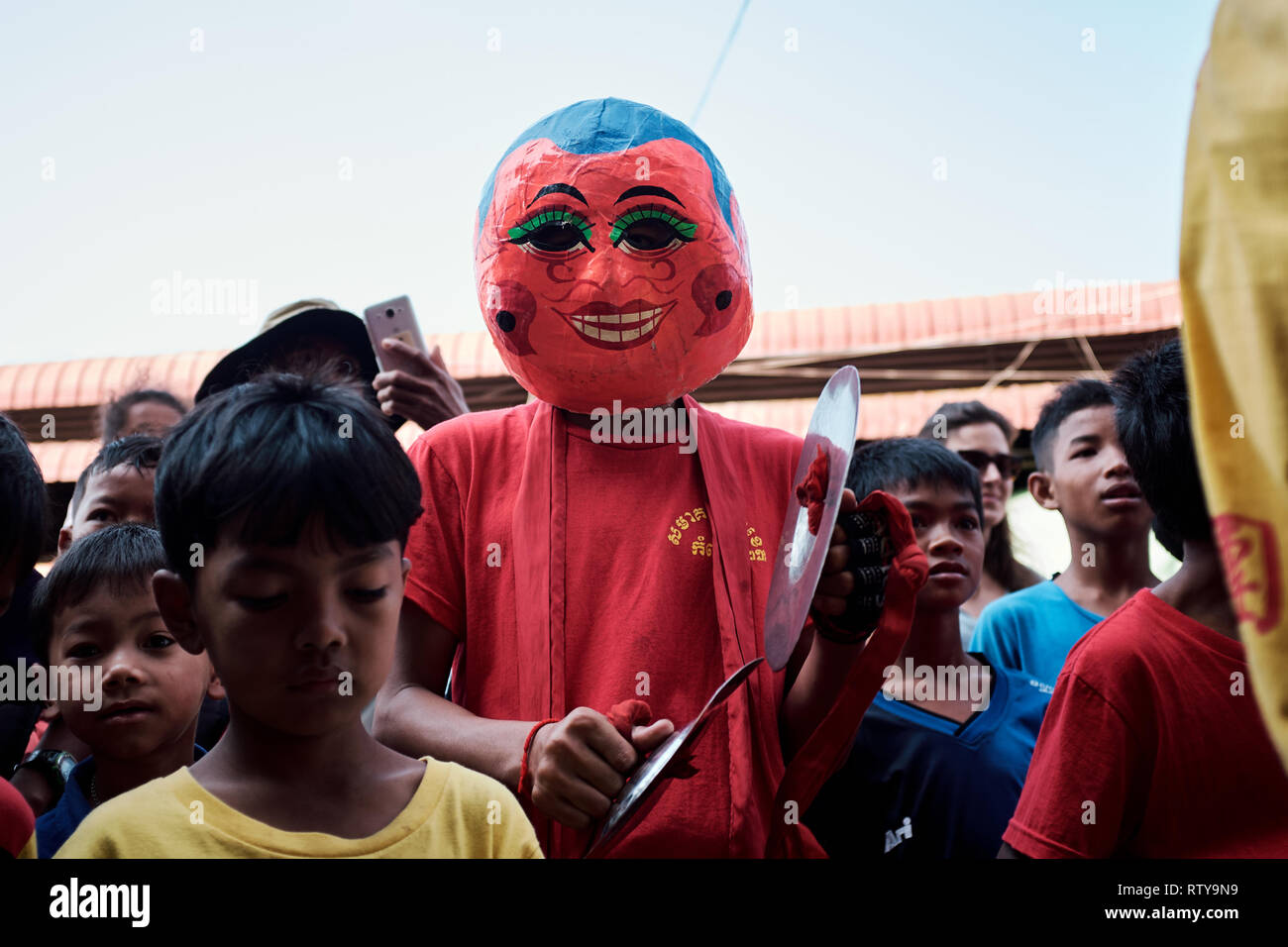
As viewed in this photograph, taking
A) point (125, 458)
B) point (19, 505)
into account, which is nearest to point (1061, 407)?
point (125, 458)

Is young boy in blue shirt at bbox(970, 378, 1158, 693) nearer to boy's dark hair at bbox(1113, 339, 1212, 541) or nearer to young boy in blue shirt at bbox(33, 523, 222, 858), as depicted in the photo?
boy's dark hair at bbox(1113, 339, 1212, 541)

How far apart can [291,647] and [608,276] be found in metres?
0.83

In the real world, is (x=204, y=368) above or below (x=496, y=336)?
above

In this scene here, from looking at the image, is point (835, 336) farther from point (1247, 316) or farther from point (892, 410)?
point (1247, 316)

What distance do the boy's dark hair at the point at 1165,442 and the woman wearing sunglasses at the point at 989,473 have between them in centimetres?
153

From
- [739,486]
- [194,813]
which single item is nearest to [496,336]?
[739,486]

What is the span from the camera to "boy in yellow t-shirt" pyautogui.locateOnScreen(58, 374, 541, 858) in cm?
132

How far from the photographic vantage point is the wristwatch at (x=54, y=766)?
6.52 ft

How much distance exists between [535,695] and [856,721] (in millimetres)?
495

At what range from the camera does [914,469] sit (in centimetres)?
276

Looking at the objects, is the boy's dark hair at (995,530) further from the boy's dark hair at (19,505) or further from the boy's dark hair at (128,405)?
the boy's dark hair at (19,505)
